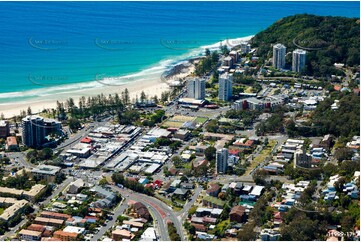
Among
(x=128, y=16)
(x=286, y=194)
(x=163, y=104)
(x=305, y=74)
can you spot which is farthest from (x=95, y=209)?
(x=128, y=16)

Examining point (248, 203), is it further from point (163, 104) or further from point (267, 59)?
point (267, 59)

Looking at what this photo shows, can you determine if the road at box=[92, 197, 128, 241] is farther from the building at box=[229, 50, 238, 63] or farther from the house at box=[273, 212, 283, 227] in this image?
the building at box=[229, 50, 238, 63]

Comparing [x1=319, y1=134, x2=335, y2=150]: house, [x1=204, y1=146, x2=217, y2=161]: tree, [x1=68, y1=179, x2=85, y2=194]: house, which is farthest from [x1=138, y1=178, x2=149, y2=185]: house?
[x1=319, y1=134, x2=335, y2=150]: house

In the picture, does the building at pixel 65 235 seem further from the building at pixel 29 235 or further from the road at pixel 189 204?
the road at pixel 189 204

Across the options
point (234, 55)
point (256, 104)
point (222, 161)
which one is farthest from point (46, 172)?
point (234, 55)

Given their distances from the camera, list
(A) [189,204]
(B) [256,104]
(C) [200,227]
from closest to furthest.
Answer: (C) [200,227]
(A) [189,204]
(B) [256,104]

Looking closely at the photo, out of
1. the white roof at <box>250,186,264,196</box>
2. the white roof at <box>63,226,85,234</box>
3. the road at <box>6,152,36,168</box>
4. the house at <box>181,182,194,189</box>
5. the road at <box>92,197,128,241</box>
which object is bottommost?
the road at <box>92,197,128,241</box>

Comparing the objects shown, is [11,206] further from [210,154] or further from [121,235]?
[210,154]
